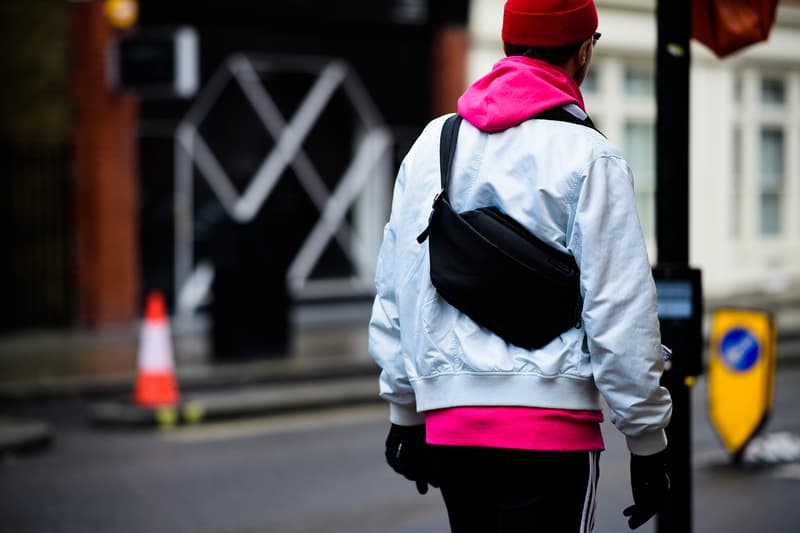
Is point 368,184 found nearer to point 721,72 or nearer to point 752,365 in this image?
point 721,72

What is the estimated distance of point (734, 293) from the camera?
65.5 feet

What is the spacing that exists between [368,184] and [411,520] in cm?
1117

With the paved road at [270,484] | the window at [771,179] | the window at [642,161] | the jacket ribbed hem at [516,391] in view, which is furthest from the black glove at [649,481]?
the window at [771,179]

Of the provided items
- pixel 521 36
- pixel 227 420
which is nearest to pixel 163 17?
pixel 227 420

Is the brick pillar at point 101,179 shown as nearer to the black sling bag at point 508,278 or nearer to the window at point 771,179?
the window at point 771,179

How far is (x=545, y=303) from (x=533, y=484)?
41 cm

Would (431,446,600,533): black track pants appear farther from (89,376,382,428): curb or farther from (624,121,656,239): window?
(624,121,656,239): window

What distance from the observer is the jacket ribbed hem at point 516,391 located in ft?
8.63

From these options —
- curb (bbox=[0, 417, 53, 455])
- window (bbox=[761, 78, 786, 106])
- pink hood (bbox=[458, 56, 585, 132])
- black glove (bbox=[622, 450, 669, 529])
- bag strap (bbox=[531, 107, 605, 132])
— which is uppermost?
window (bbox=[761, 78, 786, 106])

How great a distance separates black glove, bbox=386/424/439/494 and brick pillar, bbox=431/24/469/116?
14.6 meters

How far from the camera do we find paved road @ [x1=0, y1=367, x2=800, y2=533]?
6.21 meters

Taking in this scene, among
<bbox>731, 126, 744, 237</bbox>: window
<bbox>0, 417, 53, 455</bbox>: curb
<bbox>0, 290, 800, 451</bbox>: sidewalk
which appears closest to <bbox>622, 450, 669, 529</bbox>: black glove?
<bbox>0, 290, 800, 451</bbox>: sidewalk

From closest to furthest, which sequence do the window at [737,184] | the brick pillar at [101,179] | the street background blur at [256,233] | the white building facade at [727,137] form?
1. the street background blur at [256,233]
2. the brick pillar at [101,179]
3. the white building facade at [727,137]
4. the window at [737,184]

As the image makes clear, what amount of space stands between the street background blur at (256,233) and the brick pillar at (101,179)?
27 mm
